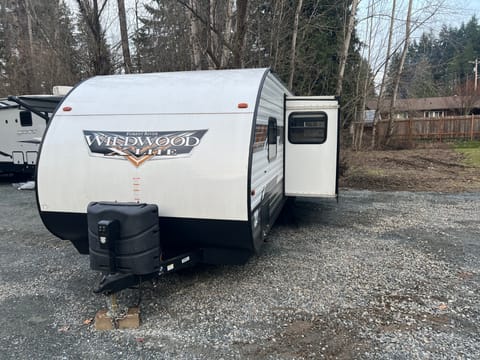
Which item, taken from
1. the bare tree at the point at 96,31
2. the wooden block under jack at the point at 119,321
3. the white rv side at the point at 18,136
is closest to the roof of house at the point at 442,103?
the bare tree at the point at 96,31

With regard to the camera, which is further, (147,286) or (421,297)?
(147,286)

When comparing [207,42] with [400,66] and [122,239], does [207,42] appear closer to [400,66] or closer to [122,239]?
[122,239]

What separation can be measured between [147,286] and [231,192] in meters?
→ 1.60

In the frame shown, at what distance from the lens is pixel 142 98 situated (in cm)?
384

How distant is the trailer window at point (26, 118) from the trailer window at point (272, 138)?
8.93 meters

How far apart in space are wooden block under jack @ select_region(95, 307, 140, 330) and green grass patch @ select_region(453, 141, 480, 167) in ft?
46.8

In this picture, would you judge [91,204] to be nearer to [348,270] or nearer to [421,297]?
[348,270]

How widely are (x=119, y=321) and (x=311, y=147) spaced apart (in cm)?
393

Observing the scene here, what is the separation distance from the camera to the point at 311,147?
597 centimetres

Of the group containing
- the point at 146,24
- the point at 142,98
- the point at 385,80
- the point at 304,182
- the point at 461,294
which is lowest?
the point at 461,294

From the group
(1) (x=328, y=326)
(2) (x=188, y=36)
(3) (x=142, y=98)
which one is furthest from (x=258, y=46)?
(1) (x=328, y=326)

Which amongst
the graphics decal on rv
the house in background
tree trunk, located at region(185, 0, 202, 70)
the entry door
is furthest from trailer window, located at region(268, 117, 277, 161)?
the house in background

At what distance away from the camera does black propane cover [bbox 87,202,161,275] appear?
10.5 ft

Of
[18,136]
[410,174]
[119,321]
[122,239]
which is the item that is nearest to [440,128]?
[410,174]
